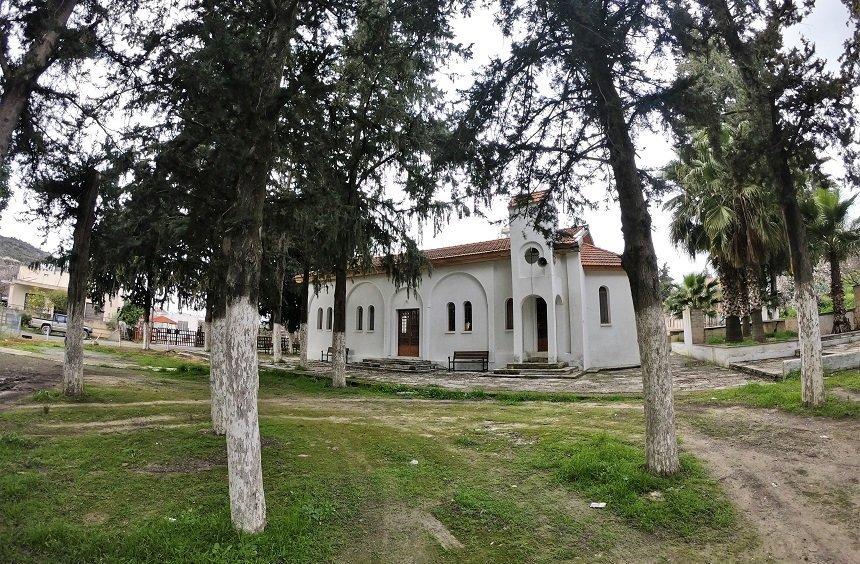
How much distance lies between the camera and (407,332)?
82.1 ft

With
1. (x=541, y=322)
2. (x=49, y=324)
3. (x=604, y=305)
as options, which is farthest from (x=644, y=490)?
(x=49, y=324)

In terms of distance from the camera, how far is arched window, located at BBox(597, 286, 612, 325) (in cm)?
2133

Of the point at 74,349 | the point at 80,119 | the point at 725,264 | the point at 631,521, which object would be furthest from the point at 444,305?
the point at 631,521

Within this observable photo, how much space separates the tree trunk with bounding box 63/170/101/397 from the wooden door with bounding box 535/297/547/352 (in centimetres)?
1682

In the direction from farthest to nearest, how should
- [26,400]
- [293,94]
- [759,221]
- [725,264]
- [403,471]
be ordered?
[725,264] → [759,221] → [26,400] → [403,471] → [293,94]

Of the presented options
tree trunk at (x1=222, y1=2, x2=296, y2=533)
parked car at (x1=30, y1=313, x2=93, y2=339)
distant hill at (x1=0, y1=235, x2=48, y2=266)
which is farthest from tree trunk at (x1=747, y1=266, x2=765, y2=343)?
distant hill at (x1=0, y1=235, x2=48, y2=266)

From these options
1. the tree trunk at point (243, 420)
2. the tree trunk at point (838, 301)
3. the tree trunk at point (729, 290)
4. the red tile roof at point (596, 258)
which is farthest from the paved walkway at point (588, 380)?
the tree trunk at point (243, 420)

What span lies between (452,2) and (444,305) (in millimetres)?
18100

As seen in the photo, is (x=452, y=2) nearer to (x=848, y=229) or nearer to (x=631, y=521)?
(x=631, y=521)

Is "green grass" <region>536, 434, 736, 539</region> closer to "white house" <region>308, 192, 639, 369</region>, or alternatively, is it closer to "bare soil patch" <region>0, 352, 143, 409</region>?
"bare soil patch" <region>0, 352, 143, 409</region>

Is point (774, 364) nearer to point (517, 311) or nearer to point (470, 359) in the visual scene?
point (517, 311)

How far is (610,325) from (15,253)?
5949cm

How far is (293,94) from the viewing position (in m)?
4.96

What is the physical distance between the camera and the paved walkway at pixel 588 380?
46.9 ft
